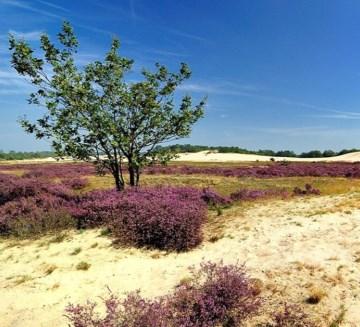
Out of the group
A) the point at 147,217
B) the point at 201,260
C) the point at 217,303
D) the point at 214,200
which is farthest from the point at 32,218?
the point at 217,303

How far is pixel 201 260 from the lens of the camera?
9.40m

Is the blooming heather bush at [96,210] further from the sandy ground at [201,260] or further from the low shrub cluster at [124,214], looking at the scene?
the sandy ground at [201,260]

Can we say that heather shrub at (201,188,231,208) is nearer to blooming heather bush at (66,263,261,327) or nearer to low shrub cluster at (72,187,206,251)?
low shrub cluster at (72,187,206,251)

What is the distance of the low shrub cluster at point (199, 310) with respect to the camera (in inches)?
224

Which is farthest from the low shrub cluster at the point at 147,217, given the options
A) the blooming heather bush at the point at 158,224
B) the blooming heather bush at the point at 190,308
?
the blooming heather bush at the point at 190,308

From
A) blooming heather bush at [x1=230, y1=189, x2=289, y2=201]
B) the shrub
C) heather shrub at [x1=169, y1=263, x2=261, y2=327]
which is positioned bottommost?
the shrub

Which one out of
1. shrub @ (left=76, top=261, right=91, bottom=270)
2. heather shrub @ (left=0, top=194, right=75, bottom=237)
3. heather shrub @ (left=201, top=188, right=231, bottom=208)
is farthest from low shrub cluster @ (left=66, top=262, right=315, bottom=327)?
heather shrub @ (left=201, top=188, right=231, bottom=208)

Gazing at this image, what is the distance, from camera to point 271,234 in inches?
432

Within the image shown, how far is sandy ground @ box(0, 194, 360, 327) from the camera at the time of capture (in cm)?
707

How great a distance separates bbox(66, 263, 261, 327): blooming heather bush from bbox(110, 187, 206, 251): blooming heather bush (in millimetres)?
3216

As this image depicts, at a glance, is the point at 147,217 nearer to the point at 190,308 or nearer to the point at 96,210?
the point at 96,210

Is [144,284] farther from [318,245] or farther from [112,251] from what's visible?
[318,245]

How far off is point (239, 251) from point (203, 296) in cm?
336

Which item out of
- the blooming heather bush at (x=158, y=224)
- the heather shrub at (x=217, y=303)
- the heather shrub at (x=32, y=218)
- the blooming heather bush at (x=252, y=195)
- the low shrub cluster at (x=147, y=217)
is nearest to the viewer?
the heather shrub at (x=217, y=303)
